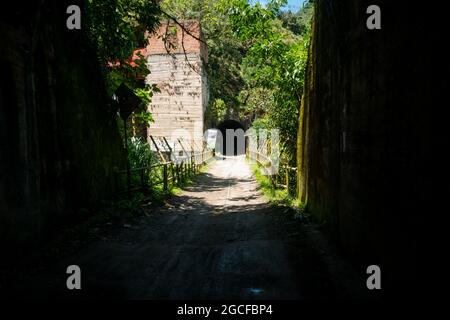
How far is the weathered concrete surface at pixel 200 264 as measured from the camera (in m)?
4.03

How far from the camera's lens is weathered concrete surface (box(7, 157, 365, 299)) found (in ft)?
13.2

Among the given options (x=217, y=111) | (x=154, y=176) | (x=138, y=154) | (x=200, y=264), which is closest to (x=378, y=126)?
(x=200, y=264)

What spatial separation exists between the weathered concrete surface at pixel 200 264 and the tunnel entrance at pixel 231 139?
28.8m

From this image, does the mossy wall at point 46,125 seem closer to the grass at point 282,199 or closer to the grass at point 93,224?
the grass at point 93,224

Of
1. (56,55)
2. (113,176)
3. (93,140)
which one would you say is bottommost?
(113,176)

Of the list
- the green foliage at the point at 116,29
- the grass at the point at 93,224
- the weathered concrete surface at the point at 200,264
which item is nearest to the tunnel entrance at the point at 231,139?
the green foliage at the point at 116,29

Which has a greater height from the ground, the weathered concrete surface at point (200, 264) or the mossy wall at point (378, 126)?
the mossy wall at point (378, 126)

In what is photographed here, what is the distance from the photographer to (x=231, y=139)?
1551 inches

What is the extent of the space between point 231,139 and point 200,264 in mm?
34517

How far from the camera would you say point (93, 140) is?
25.4ft

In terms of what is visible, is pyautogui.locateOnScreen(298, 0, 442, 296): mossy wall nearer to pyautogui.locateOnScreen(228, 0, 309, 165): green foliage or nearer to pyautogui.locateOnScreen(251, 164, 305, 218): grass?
pyautogui.locateOnScreen(251, 164, 305, 218): grass

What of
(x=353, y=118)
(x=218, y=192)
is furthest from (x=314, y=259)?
(x=218, y=192)
